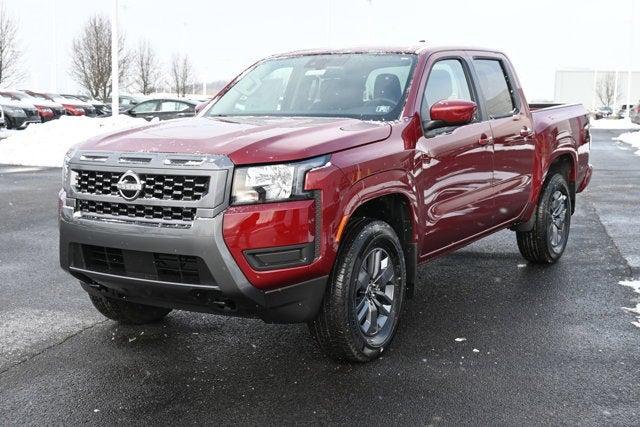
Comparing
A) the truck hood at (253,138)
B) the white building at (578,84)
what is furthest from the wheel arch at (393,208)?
the white building at (578,84)

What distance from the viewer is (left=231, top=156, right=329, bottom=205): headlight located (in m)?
3.61

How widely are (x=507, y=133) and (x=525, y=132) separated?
14.0 inches

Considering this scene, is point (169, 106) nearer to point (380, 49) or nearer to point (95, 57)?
point (380, 49)

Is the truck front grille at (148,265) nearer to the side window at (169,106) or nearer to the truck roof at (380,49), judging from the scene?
the truck roof at (380,49)

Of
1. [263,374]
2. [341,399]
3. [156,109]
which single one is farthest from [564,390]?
[156,109]

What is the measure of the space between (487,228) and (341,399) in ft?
7.76

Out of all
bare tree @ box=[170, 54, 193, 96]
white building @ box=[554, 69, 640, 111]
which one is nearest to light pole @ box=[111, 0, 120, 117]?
bare tree @ box=[170, 54, 193, 96]

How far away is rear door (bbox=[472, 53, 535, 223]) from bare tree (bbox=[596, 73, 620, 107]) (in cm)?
10162

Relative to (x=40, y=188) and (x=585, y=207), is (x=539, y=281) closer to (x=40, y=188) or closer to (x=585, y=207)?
(x=585, y=207)

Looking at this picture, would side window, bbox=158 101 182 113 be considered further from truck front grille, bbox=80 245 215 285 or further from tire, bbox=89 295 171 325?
truck front grille, bbox=80 245 215 285

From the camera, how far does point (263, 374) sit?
4.07 m

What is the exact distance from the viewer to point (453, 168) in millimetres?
4875

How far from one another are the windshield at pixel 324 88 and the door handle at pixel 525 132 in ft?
4.66

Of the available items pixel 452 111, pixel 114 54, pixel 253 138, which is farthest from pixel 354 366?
pixel 114 54
